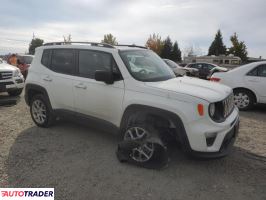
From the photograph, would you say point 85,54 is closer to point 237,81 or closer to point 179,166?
point 179,166

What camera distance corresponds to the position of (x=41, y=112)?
5418mm

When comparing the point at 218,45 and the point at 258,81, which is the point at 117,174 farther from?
the point at 218,45

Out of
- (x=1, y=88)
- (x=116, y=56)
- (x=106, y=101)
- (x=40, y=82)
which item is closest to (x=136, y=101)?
(x=106, y=101)

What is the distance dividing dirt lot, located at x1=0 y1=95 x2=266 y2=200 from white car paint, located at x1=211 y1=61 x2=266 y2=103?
8.52ft

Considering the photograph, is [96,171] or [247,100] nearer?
[96,171]

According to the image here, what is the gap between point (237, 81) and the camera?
24.9 ft

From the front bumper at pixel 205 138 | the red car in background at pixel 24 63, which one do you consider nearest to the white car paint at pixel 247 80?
the front bumper at pixel 205 138

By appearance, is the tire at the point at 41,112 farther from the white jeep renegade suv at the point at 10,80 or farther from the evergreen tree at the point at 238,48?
the evergreen tree at the point at 238,48

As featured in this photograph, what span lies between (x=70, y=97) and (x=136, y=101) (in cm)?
153

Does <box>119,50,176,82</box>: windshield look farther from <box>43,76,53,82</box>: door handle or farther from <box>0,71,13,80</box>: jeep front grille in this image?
<box>0,71,13,80</box>: jeep front grille

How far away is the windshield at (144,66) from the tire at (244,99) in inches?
151

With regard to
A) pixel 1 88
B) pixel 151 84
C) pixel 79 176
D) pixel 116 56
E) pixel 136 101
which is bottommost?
pixel 79 176

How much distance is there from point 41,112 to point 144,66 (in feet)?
8.35

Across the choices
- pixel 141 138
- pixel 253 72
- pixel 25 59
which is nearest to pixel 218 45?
pixel 25 59
